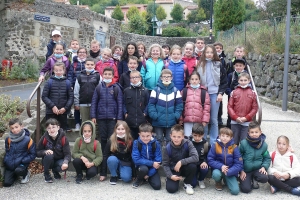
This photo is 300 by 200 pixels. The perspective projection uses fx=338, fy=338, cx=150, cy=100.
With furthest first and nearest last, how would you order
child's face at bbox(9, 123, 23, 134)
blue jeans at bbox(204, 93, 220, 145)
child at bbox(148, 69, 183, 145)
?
1. blue jeans at bbox(204, 93, 220, 145)
2. child at bbox(148, 69, 183, 145)
3. child's face at bbox(9, 123, 23, 134)

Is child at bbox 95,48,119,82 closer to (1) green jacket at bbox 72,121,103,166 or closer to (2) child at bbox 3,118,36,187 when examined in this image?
(1) green jacket at bbox 72,121,103,166

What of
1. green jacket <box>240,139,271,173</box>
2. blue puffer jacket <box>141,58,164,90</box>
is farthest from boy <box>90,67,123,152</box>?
green jacket <box>240,139,271,173</box>

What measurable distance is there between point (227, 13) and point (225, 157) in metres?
17.7

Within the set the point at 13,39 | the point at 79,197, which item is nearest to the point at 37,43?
the point at 13,39

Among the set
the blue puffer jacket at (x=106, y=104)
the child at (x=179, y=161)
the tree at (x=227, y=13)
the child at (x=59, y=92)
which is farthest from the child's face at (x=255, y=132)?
the tree at (x=227, y=13)

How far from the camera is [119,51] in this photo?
6.11 m

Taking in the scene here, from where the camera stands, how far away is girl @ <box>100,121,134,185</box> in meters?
4.68

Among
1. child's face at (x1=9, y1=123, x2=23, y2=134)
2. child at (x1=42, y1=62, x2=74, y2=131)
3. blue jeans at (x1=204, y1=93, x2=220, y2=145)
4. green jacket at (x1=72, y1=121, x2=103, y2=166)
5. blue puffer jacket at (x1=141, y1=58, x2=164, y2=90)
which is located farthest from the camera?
blue puffer jacket at (x1=141, y1=58, x2=164, y2=90)

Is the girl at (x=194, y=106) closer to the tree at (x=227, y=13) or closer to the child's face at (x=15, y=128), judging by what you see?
the child's face at (x=15, y=128)

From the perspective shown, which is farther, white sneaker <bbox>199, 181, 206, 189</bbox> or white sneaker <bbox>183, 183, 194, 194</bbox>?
white sneaker <bbox>199, 181, 206, 189</bbox>

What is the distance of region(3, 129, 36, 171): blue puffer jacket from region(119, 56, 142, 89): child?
1.73m

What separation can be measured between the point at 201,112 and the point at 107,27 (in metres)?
13.9

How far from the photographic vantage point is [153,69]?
18.2ft

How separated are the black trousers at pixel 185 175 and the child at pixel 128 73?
1.71 m
